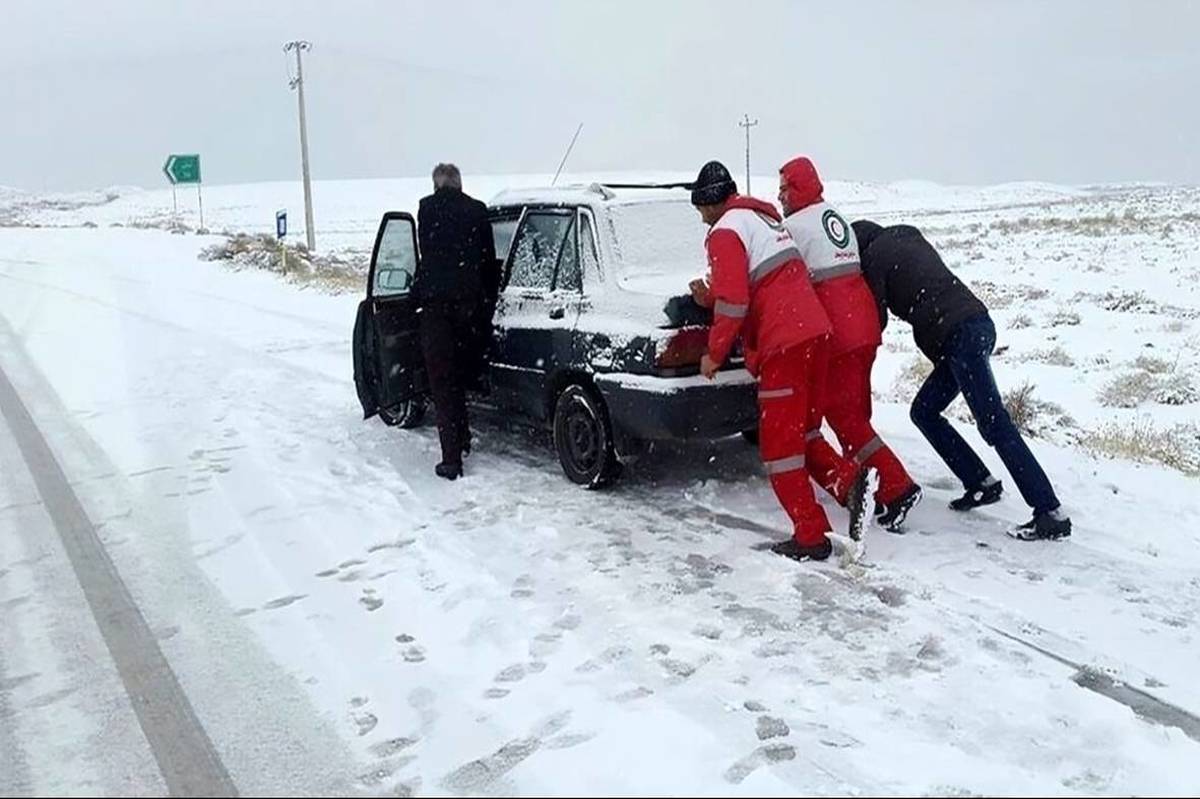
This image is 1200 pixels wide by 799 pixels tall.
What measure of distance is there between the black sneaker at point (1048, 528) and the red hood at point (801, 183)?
6.79 feet

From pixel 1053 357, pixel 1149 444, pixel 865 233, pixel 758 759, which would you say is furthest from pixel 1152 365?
pixel 758 759

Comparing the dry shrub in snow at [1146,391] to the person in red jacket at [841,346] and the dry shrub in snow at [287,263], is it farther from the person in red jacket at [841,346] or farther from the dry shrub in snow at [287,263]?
the dry shrub in snow at [287,263]

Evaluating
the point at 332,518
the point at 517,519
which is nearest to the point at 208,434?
the point at 332,518

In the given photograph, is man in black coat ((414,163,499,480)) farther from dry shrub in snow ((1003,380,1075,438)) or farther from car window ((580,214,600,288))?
dry shrub in snow ((1003,380,1075,438))

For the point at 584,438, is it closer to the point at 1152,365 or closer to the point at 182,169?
the point at 1152,365

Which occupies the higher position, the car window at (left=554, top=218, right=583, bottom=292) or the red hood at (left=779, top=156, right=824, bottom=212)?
the red hood at (left=779, top=156, right=824, bottom=212)

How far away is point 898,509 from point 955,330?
999 mm

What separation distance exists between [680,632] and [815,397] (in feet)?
5.78

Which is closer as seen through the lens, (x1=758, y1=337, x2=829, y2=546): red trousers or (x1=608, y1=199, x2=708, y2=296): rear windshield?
(x1=758, y1=337, x2=829, y2=546): red trousers

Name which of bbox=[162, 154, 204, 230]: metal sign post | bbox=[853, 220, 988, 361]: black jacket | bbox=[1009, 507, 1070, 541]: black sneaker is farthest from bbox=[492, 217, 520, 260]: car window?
bbox=[162, 154, 204, 230]: metal sign post

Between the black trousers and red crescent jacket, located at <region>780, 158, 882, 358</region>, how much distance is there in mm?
2415

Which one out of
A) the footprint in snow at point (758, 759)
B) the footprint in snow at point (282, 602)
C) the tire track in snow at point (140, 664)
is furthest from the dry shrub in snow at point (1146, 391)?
the tire track in snow at point (140, 664)

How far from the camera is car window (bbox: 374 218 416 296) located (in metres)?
7.83

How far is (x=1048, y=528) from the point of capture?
18.2 feet
